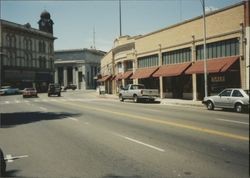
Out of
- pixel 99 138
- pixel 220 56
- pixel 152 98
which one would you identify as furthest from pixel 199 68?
pixel 99 138

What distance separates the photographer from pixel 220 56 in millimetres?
31922

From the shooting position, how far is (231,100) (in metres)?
22.4

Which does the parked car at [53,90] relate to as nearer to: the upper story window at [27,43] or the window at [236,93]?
the upper story window at [27,43]

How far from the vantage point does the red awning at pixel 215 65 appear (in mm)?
29347

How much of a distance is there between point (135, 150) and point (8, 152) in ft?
13.0

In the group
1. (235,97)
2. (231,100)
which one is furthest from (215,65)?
(235,97)

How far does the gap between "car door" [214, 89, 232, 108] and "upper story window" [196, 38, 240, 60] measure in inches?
310

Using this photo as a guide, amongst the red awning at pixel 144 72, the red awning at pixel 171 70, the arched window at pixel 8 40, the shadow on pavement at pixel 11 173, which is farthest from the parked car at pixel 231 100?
the arched window at pixel 8 40

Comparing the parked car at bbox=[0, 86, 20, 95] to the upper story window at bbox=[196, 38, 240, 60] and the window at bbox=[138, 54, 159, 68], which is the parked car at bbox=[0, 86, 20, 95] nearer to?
the window at bbox=[138, 54, 159, 68]

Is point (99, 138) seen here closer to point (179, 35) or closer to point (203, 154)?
point (203, 154)

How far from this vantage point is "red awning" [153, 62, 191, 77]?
3595 centimetres

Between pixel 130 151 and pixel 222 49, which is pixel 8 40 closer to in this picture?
pixel 222 49

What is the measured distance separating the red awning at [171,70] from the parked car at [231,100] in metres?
11.4

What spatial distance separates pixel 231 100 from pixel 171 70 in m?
16.2
